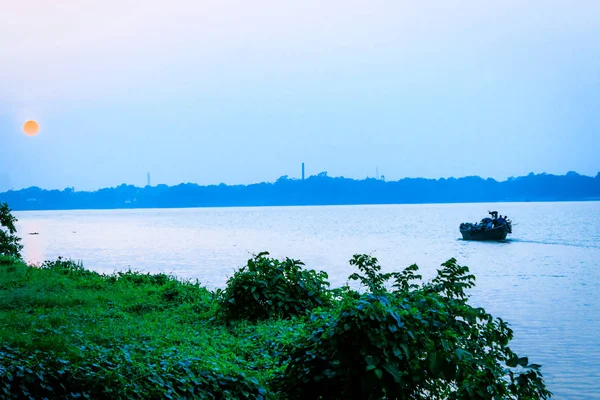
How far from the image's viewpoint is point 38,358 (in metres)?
7.18

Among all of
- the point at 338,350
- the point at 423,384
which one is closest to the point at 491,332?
the point at 423,384

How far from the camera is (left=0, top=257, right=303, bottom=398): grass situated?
22.4ft

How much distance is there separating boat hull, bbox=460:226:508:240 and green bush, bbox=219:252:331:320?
2042 inches

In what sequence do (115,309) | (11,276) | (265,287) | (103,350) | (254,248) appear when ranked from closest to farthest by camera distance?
1. (103,350)
2. (265,287)
3. (115,309)
4. (11,276)
5. (254,248)

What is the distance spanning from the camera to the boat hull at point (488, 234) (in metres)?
61.0

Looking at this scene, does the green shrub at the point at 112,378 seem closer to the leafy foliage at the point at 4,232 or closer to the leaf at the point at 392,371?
the leaf at the point at 392,371

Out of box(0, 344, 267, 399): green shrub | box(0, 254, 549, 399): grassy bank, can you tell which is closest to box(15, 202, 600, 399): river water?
box(0, 254, 549, 399): grassy bank

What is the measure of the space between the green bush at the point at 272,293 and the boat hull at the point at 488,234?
51857 millimetres

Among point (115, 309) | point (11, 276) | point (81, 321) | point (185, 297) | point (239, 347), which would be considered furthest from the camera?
point (11, 276)

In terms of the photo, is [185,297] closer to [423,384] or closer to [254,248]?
[423,384]

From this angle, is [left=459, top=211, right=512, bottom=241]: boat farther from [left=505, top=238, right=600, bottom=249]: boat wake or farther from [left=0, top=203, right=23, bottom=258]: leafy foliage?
[left=0, top=203, right=23, bottom=258]: leafy foliage

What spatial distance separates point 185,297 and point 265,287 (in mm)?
4061

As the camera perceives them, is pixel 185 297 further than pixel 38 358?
Yes

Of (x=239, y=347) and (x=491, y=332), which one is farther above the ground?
(x=491, y=332)
